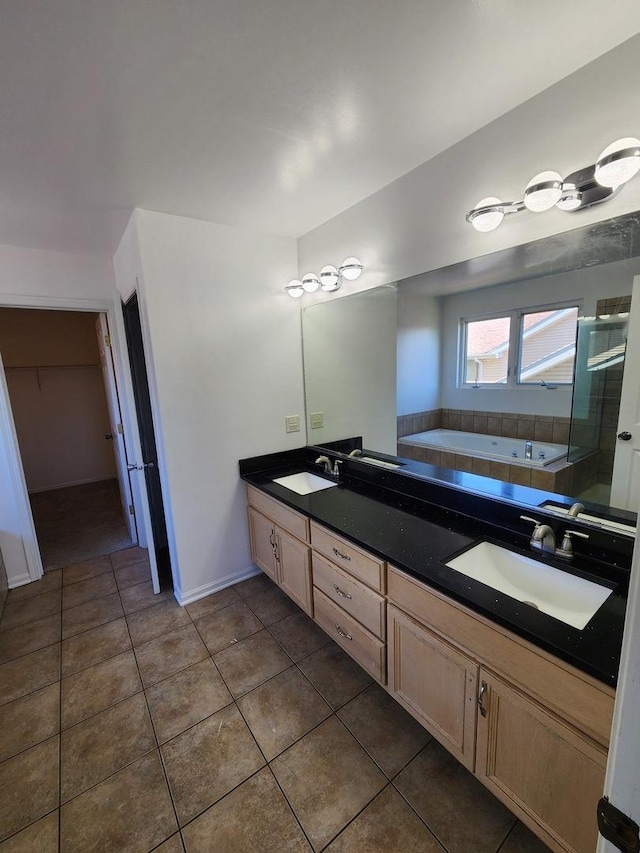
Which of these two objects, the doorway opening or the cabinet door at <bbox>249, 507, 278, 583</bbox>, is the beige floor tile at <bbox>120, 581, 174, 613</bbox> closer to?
the cabinet door at <bbox>249, 507, 278, 583</bbox>

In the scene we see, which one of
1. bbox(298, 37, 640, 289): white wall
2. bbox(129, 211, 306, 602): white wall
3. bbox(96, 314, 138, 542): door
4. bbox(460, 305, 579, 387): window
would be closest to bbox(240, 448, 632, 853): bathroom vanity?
bbox(460, 305, 579, 387): window

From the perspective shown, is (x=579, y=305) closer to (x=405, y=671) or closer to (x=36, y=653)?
(x=405, y=671)

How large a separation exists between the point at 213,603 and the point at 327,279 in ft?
7.25

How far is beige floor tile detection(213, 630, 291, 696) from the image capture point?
176 centimetres

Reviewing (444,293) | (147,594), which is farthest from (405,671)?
(147,594)

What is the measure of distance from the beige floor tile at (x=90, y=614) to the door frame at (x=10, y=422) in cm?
37

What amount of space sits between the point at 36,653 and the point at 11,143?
2.46m

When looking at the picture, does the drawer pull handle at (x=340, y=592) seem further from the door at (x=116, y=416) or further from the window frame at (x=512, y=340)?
the door at (x=116, y=416)

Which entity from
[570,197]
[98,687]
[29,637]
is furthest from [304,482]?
[570,197]

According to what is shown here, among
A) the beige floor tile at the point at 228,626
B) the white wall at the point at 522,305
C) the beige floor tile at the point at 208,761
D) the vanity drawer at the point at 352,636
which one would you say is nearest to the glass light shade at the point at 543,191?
the white wall at the point at 522,305

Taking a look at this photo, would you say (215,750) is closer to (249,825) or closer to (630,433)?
(249,825)

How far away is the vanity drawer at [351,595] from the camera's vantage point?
4.88 ft

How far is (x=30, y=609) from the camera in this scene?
7.75 ft

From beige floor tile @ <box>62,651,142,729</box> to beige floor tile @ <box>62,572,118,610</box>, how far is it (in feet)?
2.27
